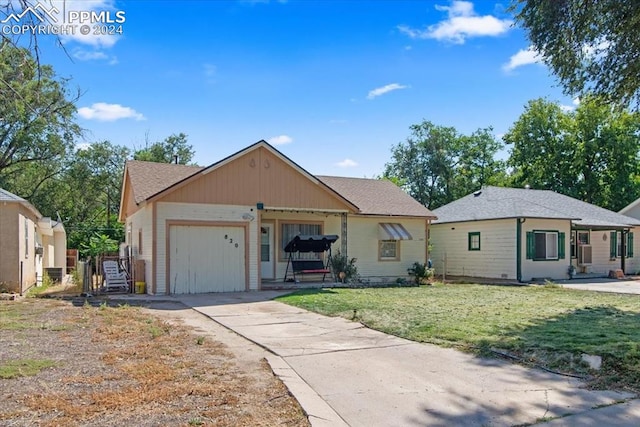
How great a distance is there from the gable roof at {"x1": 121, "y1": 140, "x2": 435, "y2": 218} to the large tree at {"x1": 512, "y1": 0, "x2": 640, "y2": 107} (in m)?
8.17

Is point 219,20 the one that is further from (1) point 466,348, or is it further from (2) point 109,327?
(1) point 466,348

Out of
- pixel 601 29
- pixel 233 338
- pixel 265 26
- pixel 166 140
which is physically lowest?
pixel 233 338

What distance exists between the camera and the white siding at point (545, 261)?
20.0 m

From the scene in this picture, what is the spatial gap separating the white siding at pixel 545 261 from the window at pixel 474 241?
226 cm

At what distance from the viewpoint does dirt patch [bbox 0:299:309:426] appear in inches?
169

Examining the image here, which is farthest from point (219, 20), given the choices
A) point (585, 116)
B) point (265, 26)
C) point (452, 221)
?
point (585, 116)

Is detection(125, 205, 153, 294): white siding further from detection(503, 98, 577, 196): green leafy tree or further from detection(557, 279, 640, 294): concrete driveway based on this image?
detection(503, 98, 577, 196): green leafy tree

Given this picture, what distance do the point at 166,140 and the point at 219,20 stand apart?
3107 cm

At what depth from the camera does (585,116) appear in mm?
37688

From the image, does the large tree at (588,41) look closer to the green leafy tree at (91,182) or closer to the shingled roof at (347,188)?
the shingled roof at (347,188)

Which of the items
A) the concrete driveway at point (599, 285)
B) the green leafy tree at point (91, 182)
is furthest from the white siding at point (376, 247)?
the green leafy tree at point (91, 182)

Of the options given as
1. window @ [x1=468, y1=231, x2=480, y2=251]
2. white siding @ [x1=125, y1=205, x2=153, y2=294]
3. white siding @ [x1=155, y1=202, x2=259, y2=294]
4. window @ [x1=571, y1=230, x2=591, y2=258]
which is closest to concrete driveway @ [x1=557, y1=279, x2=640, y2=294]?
window @ [x1=571, y1=230, x2=591, y2=258]

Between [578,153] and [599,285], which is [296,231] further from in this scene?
[578,153]

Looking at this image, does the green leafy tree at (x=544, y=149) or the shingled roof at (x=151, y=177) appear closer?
the shingled roof at (x=151, y=177)
